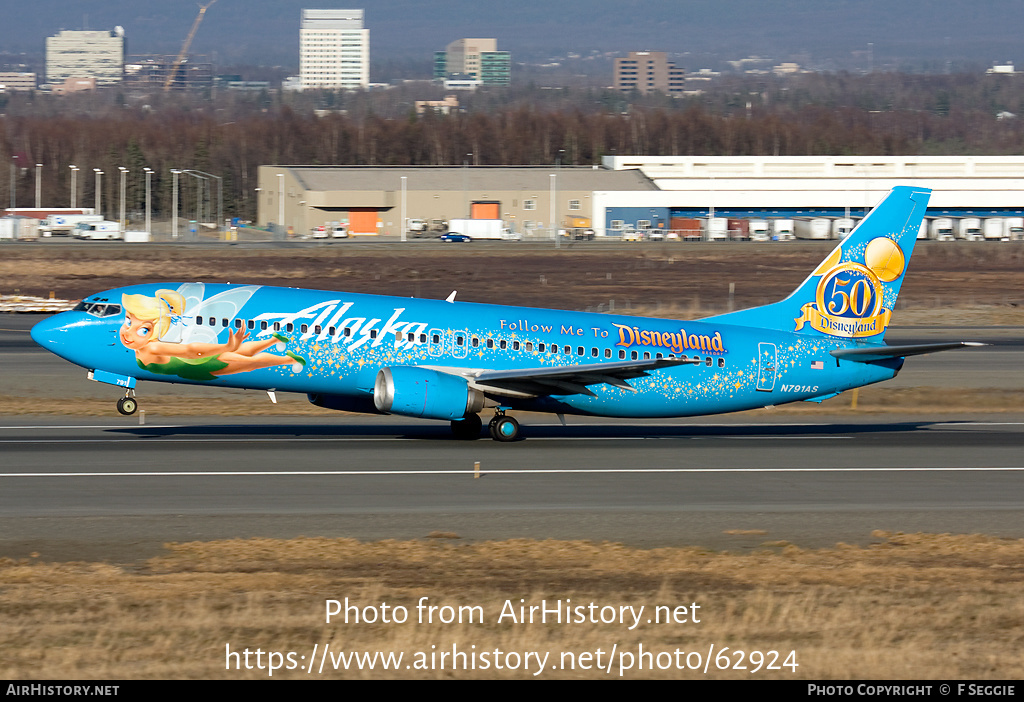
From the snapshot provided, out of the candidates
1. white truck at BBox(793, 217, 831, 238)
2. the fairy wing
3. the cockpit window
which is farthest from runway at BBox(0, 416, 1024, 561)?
white truck at BBox(793, 217, 831, 238)

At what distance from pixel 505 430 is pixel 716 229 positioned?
416 feet

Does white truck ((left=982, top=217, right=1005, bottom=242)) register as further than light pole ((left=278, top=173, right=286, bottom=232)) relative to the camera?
No

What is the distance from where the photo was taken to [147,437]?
34.7 m

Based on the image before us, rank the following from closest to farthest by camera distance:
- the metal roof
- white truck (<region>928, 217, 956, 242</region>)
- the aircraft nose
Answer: the aircraft nose < white truck (<region>928, 217, 956, 242</region>) < the metal roof

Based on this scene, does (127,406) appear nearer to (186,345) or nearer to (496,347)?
(186,345)

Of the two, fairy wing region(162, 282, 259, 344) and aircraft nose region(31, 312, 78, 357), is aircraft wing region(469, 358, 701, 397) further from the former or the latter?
aircraft nose region(31, 312, 78, 357)

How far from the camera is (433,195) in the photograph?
539ft

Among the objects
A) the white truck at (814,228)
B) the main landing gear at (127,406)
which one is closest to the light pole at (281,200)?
the white truck at (814,228)

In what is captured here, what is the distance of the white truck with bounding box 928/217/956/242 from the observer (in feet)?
Result: 524

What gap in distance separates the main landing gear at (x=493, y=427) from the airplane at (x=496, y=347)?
1.7 inches

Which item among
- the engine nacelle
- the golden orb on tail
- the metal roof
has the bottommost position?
the engine nacelle

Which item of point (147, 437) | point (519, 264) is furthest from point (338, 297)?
point (519, 264)
